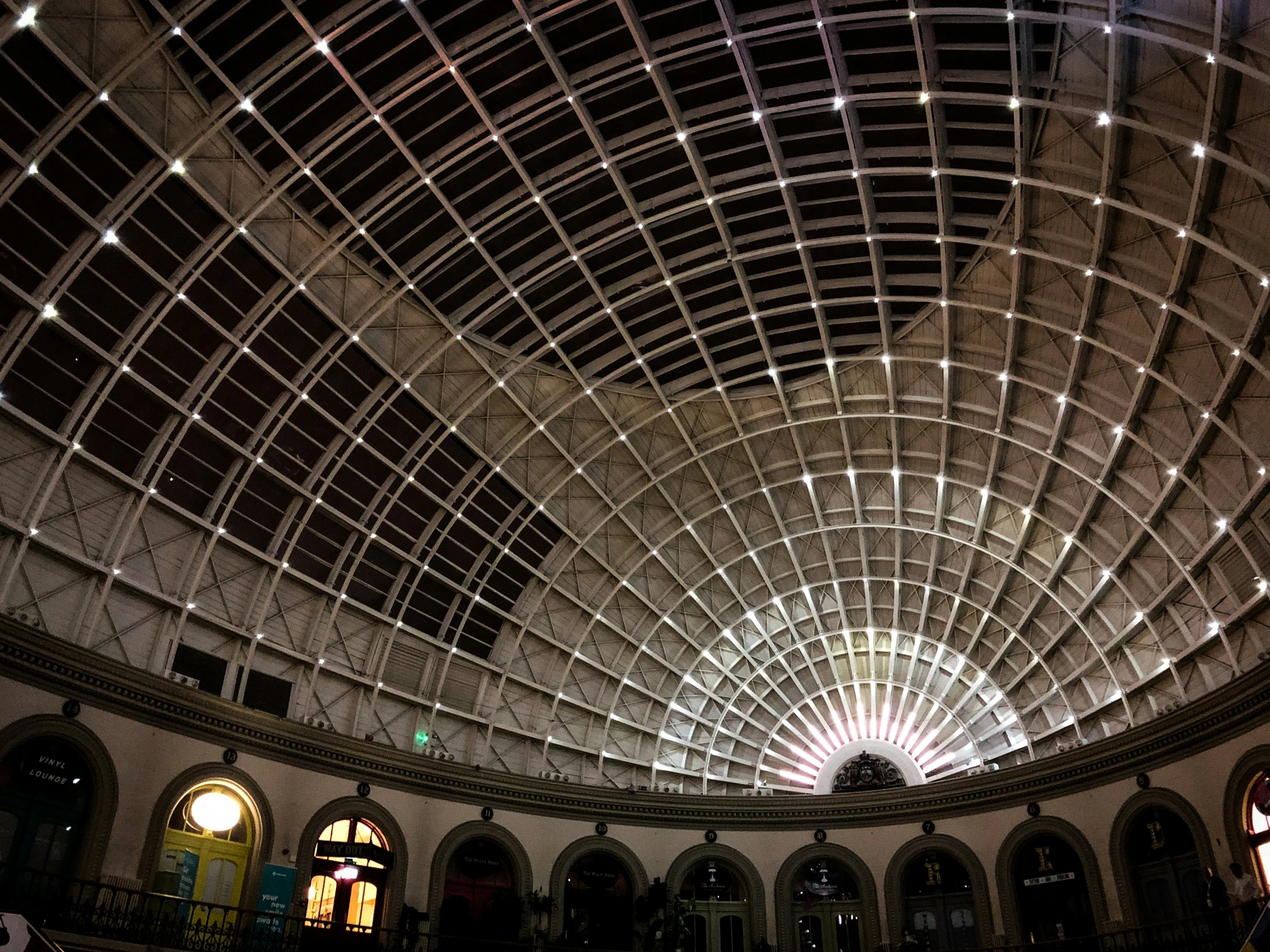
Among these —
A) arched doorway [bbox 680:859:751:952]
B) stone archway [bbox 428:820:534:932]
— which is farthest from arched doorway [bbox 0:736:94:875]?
arched doorway [bbox 680:859:751:952]

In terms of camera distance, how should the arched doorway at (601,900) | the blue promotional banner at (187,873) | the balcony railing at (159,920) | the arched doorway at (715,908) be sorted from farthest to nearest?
the arched doorway at (715,908), the arched doorway at (601,900), the blue promotional banner at (187,873), the balcony railing at (159,920)

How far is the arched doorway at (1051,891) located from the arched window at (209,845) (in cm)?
3002

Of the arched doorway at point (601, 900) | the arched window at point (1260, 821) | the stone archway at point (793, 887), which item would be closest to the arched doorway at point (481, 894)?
the arched doorway at point (601, 900)

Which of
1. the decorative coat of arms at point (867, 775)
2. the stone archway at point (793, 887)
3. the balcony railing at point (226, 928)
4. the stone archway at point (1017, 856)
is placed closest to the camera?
the balcony railing at point (226, 928)

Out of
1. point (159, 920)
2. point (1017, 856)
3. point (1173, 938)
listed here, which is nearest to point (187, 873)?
point (159, 920)

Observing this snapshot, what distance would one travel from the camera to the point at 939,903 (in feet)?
132

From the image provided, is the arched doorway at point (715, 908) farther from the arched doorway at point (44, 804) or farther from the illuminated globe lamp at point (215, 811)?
the arched doorway at point (44, 804)

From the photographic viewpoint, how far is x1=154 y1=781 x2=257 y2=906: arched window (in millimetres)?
29547

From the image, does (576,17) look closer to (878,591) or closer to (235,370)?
(235,370)

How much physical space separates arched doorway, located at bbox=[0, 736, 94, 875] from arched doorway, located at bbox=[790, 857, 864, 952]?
2891 cm

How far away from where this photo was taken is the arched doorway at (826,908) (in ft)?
135

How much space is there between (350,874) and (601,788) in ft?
39.5

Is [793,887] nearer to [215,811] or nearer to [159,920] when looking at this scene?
[215,811]

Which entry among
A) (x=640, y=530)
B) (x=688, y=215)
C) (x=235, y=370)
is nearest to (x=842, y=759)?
(x=640, y=530)
